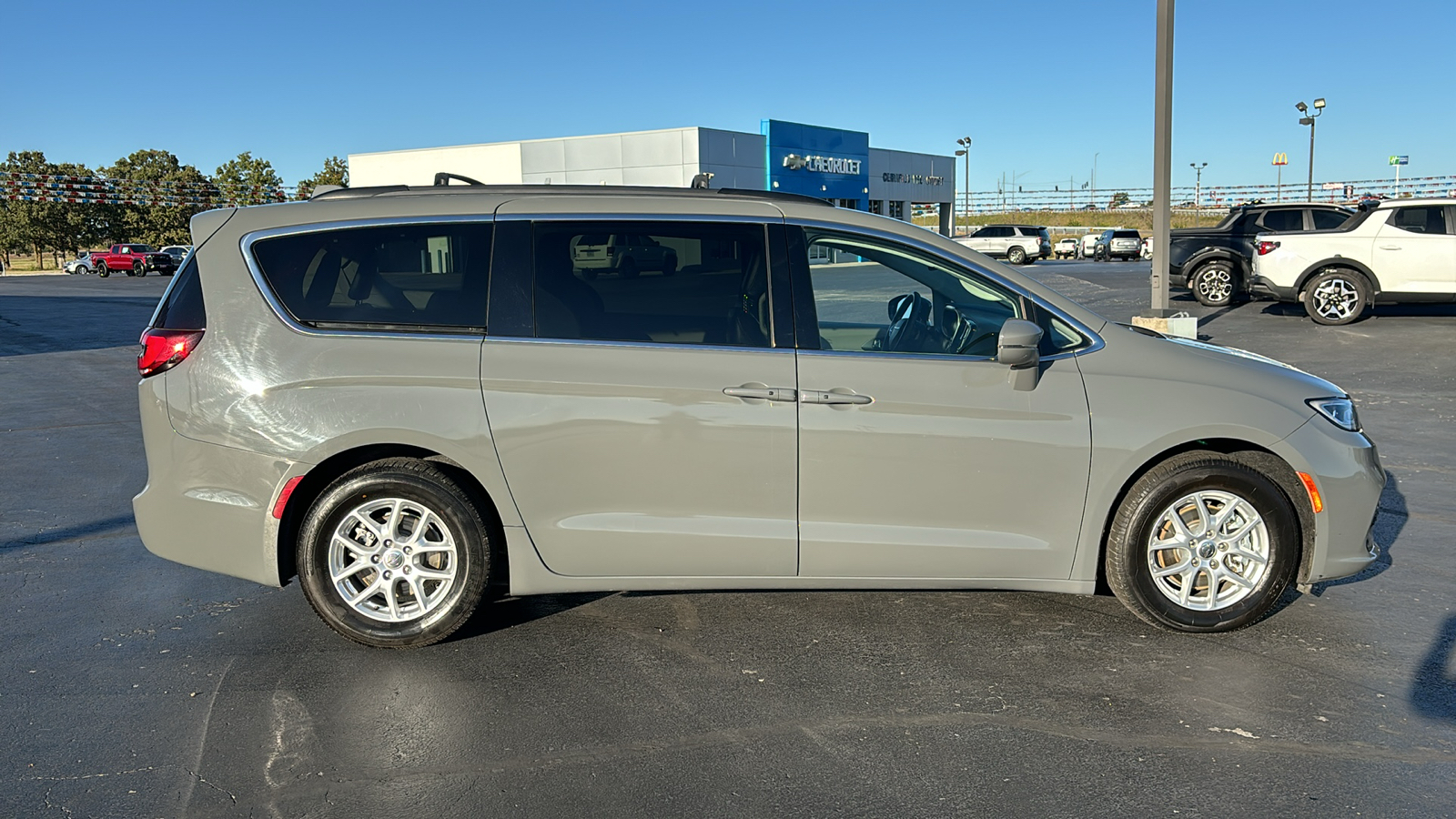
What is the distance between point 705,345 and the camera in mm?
4277

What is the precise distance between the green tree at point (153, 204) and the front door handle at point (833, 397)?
229ft

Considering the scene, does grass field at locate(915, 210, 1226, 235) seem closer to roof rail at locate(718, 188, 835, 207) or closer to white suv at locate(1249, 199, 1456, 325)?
white suv at locate(1249, 199, 1456, 325)

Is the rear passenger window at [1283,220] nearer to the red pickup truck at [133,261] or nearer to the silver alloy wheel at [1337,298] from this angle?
the silver alloy wheel at [1337,298]

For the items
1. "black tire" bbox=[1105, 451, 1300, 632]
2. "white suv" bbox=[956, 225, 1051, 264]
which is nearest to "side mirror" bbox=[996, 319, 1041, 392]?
"black tire" bbox=[1105, 451, 1300, 632]

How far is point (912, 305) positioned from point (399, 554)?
241 cm

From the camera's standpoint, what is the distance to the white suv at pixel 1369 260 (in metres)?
15.3

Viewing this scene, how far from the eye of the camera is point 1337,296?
16.0 m

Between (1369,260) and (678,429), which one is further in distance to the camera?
(1369,260)

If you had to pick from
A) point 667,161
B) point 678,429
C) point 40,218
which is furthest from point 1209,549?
point 40,218

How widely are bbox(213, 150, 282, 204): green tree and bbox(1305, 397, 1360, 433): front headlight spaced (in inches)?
2938

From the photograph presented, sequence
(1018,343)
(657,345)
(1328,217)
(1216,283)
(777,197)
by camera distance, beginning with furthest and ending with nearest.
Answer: (1216,283) → (1328,217) → (777,197) → (657,345) → (1018,343)

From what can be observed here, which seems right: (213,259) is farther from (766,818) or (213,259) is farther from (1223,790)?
(1223,790)

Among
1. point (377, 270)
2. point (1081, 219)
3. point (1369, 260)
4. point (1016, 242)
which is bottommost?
point (377, 270)

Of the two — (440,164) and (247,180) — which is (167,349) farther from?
(247,180)
